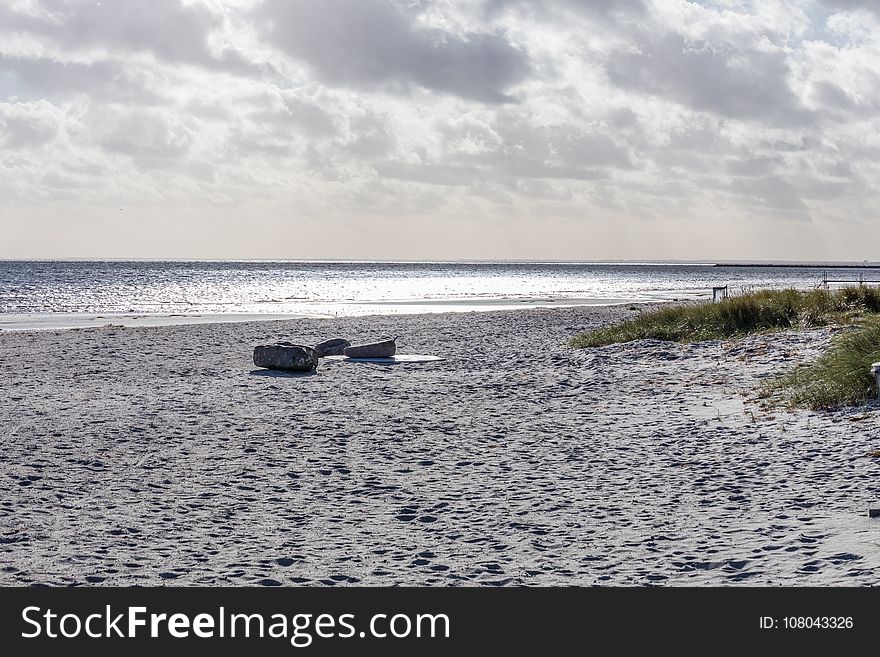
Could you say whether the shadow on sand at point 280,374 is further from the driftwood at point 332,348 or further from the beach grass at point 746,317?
the beach grass at point 746,317

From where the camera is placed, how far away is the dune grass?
10.9 m

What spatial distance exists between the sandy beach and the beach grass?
2.44 metres

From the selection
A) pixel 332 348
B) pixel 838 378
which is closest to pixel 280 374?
pixel 332 348

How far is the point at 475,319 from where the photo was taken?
105ft

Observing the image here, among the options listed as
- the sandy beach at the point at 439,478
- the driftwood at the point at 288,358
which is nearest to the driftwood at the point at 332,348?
the driftwood at the point at 288,358

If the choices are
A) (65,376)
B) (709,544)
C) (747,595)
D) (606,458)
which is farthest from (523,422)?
(65,376)

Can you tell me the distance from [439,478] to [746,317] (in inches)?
509

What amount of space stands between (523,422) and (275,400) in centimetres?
391

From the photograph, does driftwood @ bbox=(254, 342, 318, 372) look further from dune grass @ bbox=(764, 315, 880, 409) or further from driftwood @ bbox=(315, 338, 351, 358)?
dune grass @ bbox=(764, 315, 880, 409)

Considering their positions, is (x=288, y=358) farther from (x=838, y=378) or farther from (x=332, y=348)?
(x=838, y=378)

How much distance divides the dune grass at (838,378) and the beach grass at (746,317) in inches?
219

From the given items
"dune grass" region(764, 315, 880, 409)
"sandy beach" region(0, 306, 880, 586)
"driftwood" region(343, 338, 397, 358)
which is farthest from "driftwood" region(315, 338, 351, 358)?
"dune grass" region(764, 315, 880, 409)

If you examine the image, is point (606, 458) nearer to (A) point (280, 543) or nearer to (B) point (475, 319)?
(A) point (280, 543)

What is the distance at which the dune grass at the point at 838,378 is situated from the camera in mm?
10883
